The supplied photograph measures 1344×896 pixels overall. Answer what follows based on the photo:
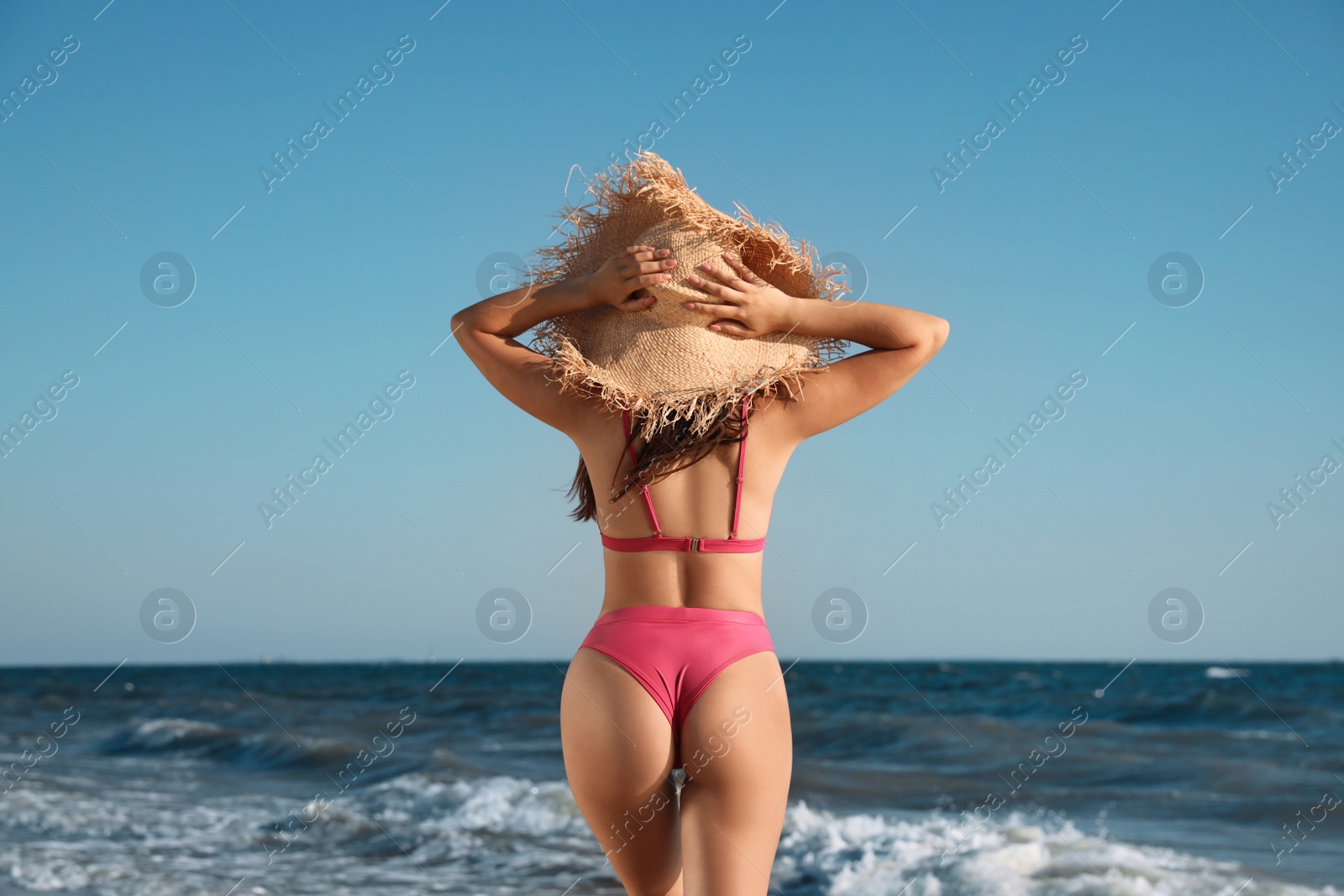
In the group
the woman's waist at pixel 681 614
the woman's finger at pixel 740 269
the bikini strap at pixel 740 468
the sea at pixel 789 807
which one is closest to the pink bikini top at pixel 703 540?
the bikini strap at pixel 740 468

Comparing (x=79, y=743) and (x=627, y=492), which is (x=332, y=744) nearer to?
(x=79, y=743)

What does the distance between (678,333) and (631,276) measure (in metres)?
0.18

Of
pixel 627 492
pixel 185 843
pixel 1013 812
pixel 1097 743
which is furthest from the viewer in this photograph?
pixel 1097 743

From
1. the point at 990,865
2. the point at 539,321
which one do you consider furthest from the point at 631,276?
the point at 990,865

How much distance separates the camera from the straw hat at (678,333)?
237cm

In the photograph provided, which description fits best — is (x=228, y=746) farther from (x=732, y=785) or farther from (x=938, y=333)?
(x=938, y=333)

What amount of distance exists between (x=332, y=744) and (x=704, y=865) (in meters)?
13.0

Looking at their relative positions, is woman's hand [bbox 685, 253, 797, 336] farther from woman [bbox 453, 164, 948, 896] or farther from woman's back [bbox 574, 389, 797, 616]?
woman's back [bbox 574, 389, 797, 616]

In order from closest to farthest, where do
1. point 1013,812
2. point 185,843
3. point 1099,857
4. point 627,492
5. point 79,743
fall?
1. point 627,492
2. point 1099,857
3. point 185,843
4. point 1013,812
5. point 79,743

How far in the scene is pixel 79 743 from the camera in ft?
48.1

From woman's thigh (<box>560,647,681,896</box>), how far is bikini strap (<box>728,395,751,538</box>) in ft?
1.37

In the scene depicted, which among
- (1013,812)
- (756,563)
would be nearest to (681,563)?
(756,563)

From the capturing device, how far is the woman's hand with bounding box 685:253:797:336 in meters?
2.44

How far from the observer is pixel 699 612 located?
Answer: 2293 mm
